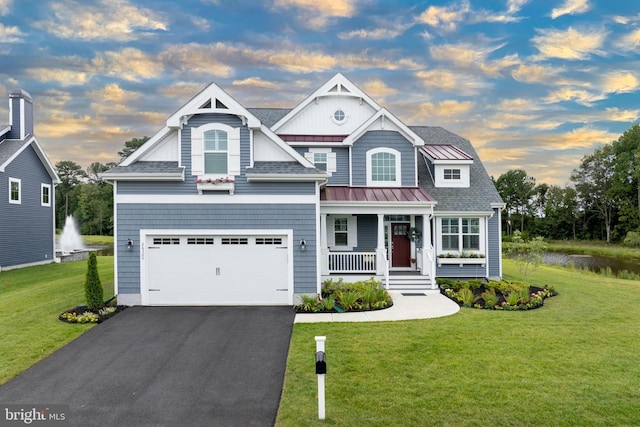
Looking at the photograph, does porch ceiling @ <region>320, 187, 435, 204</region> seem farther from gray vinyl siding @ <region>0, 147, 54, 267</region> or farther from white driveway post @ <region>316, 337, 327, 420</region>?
gray vinyl siding @ <region>0, 147, 54, 267</region>

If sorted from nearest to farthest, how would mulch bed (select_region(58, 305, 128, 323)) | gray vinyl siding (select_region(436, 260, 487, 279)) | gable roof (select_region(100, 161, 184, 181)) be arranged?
mulch bed (select_region(58, 305, 128, 323)) < gable roof (select_region(100, 161, 184, 181)) < gray vinyl siding (select_region(436, 260, 487, 279))

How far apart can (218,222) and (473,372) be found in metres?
7.97

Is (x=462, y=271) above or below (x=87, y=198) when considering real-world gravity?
below

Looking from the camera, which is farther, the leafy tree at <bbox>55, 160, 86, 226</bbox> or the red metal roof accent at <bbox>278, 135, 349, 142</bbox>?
the leafy tree at <bbox>55, 160, 86, 226</bbox>

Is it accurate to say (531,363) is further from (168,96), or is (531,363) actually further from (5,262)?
(5,262)

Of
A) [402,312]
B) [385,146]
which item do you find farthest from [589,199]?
[402,312]

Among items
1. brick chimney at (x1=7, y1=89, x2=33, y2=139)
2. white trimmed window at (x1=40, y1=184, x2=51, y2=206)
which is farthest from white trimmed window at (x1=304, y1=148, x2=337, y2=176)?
white trimmed window at (x1=40, y1=184, x2=51, y2=206)

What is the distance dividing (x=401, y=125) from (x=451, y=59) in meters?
6.37

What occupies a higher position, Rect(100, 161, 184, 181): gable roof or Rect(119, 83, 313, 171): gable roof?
Rect(119, 83, 313, 171): gable roof

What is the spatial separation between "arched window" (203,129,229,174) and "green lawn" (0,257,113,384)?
213 inches

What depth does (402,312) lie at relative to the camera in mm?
10133

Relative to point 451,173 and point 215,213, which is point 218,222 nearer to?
point 215,213

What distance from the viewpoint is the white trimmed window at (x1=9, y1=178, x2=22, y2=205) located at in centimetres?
1877

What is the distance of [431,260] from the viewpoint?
44.0 feet
